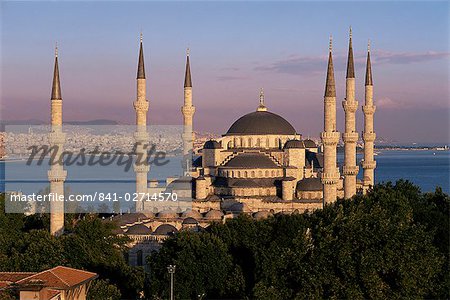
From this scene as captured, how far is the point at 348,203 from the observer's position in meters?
25.0

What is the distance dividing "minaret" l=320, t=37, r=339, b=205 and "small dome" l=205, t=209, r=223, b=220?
19.3ft

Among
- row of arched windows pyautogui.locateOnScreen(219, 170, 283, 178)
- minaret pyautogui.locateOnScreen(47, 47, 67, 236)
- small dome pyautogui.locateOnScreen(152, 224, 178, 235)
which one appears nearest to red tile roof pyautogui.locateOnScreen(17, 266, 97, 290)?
minaret pyautogui.locateOnScreen(47, 47, 67, 236)

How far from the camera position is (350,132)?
33844mm

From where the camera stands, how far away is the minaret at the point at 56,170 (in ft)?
97.4

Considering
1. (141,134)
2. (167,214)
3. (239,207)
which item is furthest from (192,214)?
(141,134)

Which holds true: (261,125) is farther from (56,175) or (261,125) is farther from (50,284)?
(50,284)

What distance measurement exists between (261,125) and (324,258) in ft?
80.4

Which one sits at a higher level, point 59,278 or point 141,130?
point 141,130

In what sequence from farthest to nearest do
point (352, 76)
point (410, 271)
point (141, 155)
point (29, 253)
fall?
point (141, 155), point (352, 76), point (29, 253), point (410, 271)

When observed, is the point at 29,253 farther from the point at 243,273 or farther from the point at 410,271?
the point at 410,271

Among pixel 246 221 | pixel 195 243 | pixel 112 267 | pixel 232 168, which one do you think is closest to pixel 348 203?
pixel 246 221

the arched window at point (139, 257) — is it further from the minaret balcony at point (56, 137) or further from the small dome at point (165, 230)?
the minaret balcony at point (56, 137)

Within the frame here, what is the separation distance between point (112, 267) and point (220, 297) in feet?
12.8

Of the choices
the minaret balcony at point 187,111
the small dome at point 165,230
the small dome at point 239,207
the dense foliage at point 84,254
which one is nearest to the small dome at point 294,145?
the small dome at point 239,207
